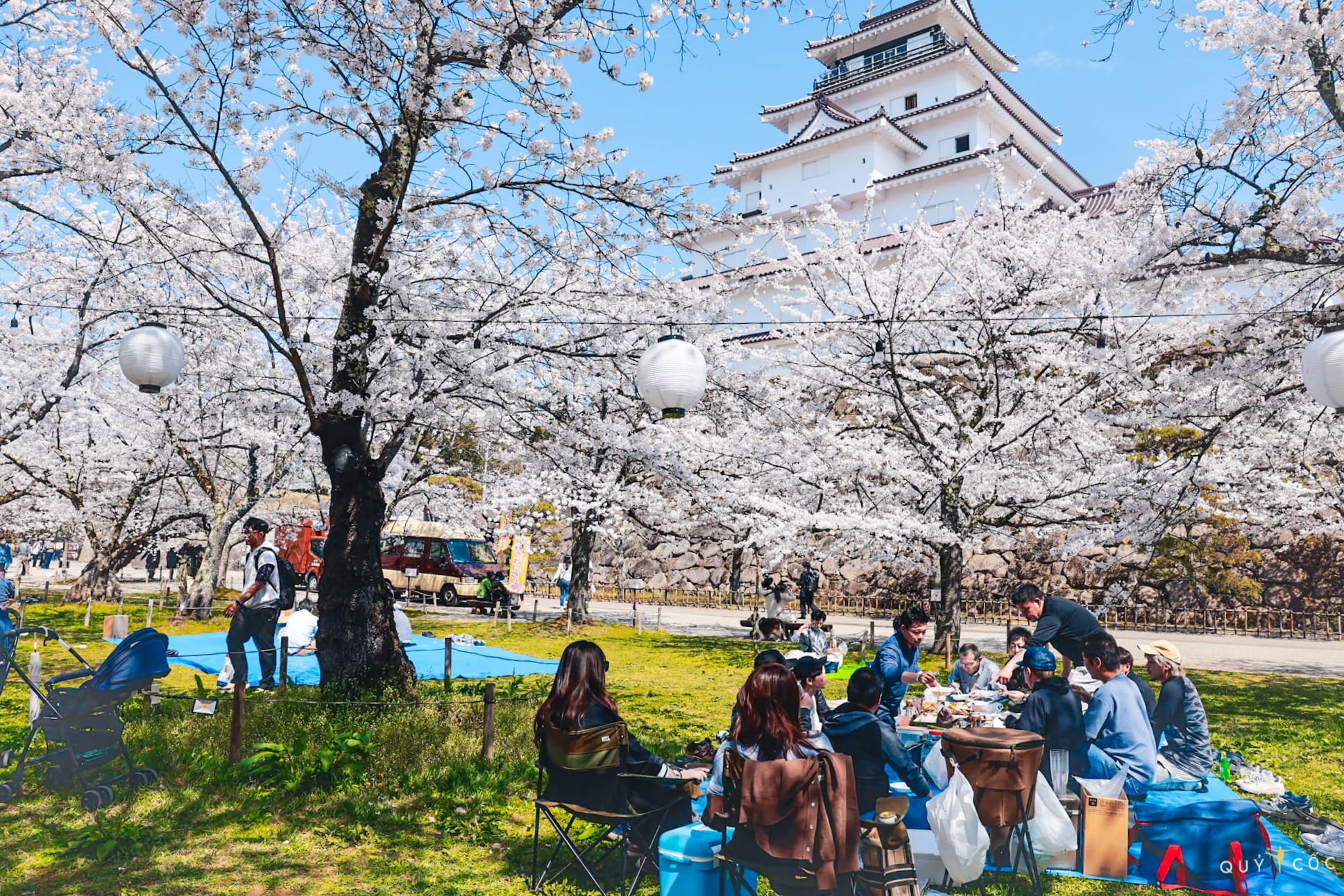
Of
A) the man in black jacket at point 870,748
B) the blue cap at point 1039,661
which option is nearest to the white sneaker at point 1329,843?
the blue cap at point 1039,661

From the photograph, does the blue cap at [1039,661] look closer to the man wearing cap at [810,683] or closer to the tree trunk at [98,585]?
the man wearing cap at [810,683]

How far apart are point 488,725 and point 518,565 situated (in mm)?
14375

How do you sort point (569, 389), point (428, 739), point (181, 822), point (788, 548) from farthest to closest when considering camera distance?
point (788, 548) < point (569, 389) < point (428, 739) < point (181, 822)

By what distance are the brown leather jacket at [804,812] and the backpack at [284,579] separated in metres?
6.12

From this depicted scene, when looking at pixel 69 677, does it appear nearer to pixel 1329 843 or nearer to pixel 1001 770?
pixel 1001 770

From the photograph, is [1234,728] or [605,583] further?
[605,583]

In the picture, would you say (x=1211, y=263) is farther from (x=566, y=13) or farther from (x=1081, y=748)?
(x=566, y=13)

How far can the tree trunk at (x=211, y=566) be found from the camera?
1609 cm

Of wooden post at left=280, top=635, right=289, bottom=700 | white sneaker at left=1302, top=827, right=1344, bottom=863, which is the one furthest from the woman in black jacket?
wooden post at left=280, top=635, right=289, bottom=700

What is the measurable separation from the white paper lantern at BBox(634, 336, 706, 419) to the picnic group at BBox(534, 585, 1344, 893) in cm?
233

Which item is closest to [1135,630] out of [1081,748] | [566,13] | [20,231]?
[1081,748]

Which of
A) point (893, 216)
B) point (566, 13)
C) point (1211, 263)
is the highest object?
point (893, 216)

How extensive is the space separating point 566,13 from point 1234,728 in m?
9.85

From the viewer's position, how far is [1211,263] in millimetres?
8664
